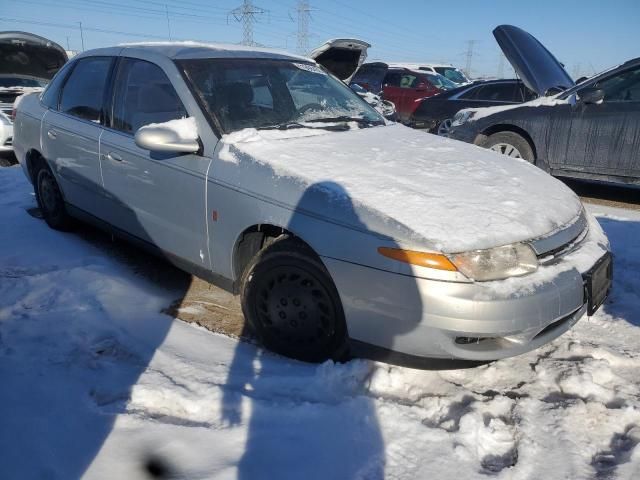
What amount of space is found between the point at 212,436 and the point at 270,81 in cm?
229

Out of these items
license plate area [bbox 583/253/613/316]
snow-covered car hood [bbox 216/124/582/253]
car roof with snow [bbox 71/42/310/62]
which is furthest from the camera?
car roof with snow [bbox 71/42/310/62]

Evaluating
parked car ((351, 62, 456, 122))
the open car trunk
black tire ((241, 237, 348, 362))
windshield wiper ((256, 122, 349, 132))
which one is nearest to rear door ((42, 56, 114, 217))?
windshield wiper ((256, 122, 349, 132))

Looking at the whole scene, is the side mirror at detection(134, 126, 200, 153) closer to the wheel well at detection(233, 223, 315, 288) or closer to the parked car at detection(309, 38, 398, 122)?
the wheel well at detection(233, 223, 315, 288)

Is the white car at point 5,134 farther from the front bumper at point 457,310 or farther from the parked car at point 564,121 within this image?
the front bumper at point 457,310

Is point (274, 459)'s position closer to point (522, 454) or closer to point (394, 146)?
point (522, 454)

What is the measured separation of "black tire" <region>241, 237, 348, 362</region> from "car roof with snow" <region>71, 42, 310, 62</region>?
1479mm

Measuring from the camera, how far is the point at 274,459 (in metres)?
1.96

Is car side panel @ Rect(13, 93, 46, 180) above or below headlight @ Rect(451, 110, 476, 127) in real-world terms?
above

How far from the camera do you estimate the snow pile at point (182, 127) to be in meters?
2.80

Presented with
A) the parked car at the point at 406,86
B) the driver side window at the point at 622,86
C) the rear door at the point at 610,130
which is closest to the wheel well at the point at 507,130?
the rear door at the point at 610,130

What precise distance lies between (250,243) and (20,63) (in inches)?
284

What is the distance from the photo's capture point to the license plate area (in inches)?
94.2

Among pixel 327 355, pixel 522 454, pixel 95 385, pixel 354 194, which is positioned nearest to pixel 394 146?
pixel 354 194

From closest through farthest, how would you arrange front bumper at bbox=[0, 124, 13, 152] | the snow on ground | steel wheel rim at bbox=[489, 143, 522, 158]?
the snow on ground < steel wheel rim at bbox=[489, 143, 522, 158] < front bumper at bbox=[0, 124, 13, 152]
